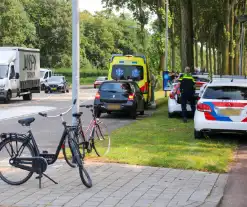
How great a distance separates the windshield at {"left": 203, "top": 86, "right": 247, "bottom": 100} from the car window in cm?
692

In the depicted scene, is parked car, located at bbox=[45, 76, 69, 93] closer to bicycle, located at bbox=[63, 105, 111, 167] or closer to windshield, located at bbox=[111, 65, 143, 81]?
windshield, located at bbox=[111, 65, 143, 81]

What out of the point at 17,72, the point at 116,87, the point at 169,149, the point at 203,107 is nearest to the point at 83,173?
the point at 169,149

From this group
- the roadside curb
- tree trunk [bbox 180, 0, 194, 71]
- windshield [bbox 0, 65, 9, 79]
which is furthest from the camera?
windshield [bbox 0, 65, 9, 79]

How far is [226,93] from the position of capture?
511 inches

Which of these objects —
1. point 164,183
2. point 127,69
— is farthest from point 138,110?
point 164,183

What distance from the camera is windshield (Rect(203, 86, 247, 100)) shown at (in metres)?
12.9

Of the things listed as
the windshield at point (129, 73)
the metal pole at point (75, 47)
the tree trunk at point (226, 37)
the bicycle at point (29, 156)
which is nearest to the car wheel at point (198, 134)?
the metal pole at point (75, 47)

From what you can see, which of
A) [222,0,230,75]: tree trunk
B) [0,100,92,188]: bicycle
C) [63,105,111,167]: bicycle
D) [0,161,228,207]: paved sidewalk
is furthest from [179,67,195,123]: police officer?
[222,0,230,75]: tree trunk

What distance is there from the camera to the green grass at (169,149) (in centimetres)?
978

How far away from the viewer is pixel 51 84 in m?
44.5

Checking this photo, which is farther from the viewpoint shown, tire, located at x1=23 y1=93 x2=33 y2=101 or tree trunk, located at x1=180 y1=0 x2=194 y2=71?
tire, located at x1=23 y1=93 x2=33 y2=101

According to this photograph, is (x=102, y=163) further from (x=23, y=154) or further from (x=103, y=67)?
(x=103, y=67)

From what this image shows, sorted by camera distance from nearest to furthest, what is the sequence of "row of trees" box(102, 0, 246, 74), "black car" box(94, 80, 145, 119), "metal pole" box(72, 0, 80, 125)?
1. "metal pole" box(72, 0, 80, 125)
2. "black car" box(94, 80, 145, 119)
3. "row of trees" box(102, 0, 246, 74)

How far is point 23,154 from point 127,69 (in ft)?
55.8
